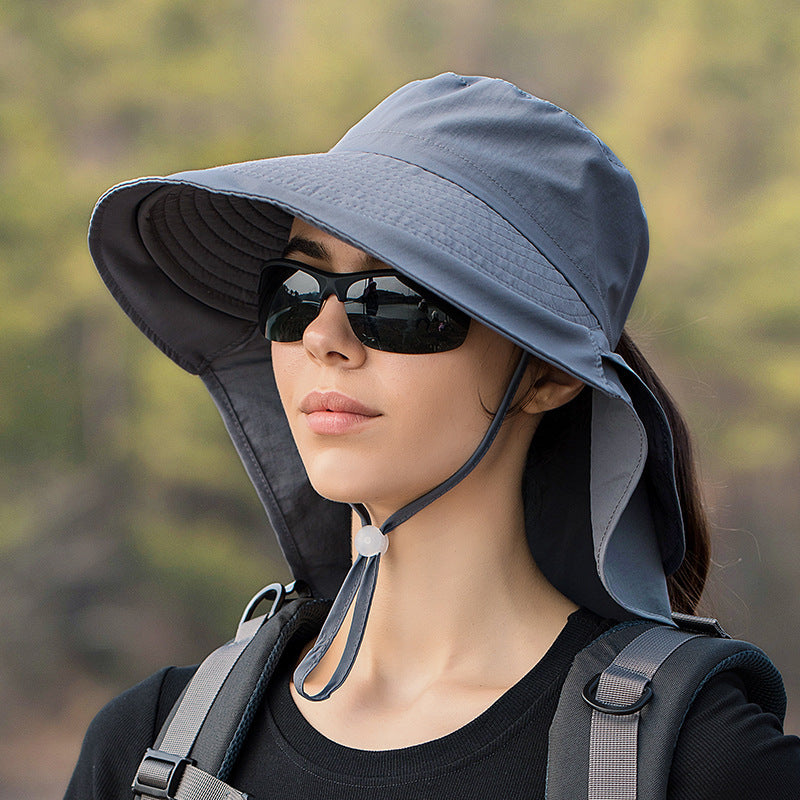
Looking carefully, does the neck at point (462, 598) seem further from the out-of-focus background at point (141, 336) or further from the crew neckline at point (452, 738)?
the out-of-focus background at point (141, 336)

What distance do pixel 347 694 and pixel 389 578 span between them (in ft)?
0.49

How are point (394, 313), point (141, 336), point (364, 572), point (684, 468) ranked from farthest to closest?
point (141, 336) → point (684, 468) → point (364, 572) → point (394, 313)

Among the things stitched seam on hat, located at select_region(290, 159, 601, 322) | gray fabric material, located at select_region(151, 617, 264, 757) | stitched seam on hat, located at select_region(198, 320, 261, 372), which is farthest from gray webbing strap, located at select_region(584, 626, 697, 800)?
stitched seam on hat, located at select_region(198, 320, 261, 372)

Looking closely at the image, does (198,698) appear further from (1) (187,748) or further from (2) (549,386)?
(2) (549,386)

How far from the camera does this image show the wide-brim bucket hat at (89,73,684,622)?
41.6 inches

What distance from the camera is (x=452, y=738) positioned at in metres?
1.14

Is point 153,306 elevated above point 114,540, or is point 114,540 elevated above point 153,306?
point 153,306

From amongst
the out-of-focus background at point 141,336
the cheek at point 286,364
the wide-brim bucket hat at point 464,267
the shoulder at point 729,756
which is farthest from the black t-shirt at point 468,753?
the out-of-focus background at point 141,336

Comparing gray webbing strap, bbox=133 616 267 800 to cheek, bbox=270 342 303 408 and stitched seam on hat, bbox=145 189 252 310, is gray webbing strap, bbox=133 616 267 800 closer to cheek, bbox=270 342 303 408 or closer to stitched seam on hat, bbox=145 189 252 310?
cheek, bbox=270 342 303 408

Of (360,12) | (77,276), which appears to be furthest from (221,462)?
(360,12)

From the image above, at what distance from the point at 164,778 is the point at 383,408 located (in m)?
0.48

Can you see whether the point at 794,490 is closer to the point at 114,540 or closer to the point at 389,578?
the point at 114,540

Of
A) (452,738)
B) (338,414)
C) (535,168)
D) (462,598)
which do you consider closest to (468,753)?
(452,738)

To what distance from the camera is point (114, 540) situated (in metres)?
6.50
